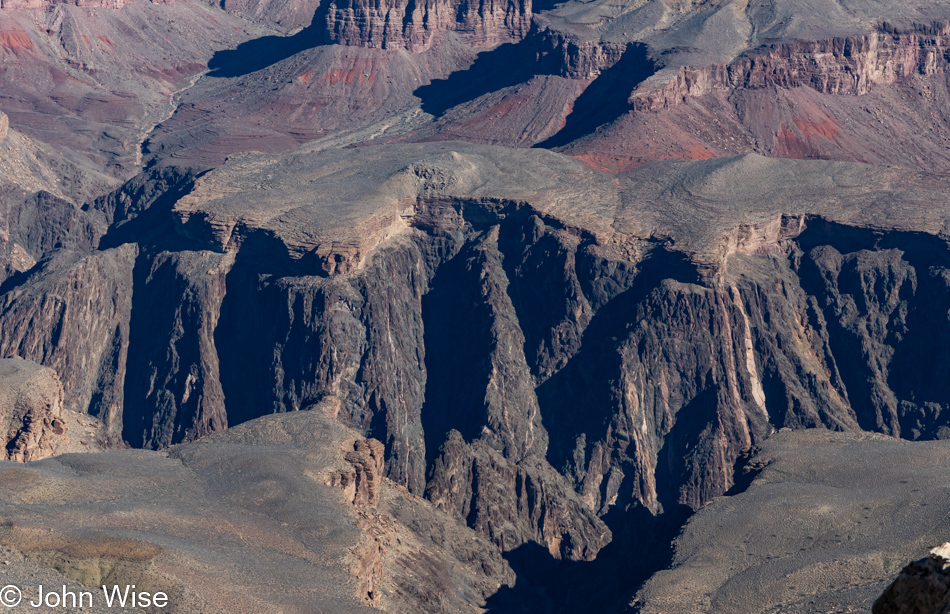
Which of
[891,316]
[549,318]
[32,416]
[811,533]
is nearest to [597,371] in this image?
[549,318]

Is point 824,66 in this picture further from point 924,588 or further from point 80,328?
point 924,588

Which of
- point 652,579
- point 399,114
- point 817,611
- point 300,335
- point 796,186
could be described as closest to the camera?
point 817,611

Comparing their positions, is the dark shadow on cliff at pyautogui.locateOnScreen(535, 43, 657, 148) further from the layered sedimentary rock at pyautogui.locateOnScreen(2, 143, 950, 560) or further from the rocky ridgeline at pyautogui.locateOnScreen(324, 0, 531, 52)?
the rocky ridgeline at pyautogui.locateOnScreen(324, 0, 531, 52)

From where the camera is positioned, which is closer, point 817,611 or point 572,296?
point 817,611

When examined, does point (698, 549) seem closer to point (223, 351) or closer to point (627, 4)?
point (223, 351)

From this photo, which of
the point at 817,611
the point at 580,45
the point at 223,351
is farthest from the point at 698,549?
the point at 580,45

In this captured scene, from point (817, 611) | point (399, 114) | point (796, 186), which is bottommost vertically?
point (817, 611)

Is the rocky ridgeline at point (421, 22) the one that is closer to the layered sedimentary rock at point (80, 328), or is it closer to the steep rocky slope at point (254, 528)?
the layered sedimentary rock at point (80, 328)
